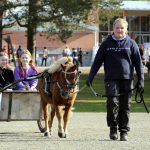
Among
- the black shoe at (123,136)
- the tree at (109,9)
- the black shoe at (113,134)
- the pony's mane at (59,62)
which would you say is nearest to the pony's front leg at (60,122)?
the pony's mane at (59,62)

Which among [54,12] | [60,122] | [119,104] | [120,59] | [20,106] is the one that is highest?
[120,59]

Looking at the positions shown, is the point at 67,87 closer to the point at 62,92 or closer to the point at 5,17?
the point at 62,92

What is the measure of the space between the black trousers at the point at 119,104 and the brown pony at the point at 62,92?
A: 2.24 feet

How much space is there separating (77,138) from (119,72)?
4.96ft

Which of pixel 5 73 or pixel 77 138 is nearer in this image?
pixel 77 138

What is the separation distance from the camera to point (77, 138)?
1211 centimetres

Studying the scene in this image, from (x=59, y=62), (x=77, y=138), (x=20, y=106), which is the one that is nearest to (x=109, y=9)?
(x=20, y=106)

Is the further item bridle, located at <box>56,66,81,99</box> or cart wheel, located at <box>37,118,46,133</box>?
cart wheel, located at <box>37,118,46,133</box>

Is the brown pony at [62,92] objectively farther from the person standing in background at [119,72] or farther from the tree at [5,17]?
the tree at [5,17]

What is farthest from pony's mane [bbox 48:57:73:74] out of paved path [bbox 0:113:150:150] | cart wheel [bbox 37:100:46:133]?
paved path [bbox 0:113:150:150]

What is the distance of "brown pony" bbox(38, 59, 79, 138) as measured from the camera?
39.4ft

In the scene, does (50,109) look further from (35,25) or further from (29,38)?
(29,38)

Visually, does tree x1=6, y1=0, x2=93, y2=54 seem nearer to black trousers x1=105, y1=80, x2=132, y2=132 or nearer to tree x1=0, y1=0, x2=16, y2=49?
tree x1=0, y1=0, x2=16, y2=49

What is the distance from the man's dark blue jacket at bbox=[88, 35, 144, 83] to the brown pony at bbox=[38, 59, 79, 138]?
0.43 meters
